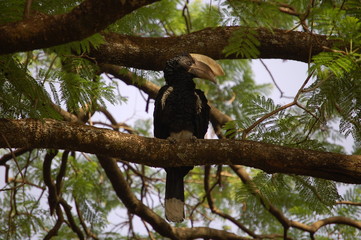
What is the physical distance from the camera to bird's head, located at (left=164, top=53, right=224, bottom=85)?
365 centimetres

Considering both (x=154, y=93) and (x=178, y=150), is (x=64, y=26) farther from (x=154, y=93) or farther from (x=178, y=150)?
(x=154, y=93)

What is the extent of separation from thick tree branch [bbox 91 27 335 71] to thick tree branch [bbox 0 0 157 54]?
136cm

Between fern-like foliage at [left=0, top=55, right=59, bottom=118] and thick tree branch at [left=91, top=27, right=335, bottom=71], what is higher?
thick tree branch at [left=91, top=27, right=335, bottom=71]

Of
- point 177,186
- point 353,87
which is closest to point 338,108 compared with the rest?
point 353,87

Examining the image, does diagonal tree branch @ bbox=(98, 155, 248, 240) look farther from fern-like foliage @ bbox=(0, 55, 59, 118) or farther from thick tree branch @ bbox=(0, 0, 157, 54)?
thick tree branch @ bbox=(0, 0, 157, 54)

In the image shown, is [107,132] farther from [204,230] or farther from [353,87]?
[204,230]

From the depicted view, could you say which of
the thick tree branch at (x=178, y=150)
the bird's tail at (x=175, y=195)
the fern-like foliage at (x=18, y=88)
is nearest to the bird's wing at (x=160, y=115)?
the bird's tail at (x=175, y=195)

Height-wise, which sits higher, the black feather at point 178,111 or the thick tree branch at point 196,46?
the thick tree branch at point 196,46

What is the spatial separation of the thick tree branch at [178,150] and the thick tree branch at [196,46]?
91 centimetres

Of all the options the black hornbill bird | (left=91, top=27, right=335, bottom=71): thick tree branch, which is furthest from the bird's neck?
(left=91, top=27, right=335, bottom=71): thick tree branch

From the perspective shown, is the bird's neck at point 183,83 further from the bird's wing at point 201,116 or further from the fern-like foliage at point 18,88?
the fern-like foliage at point 18,88

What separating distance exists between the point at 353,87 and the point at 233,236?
2.03 m

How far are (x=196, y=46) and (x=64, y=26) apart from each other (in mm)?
1795

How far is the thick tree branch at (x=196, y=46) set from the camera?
3.54m
